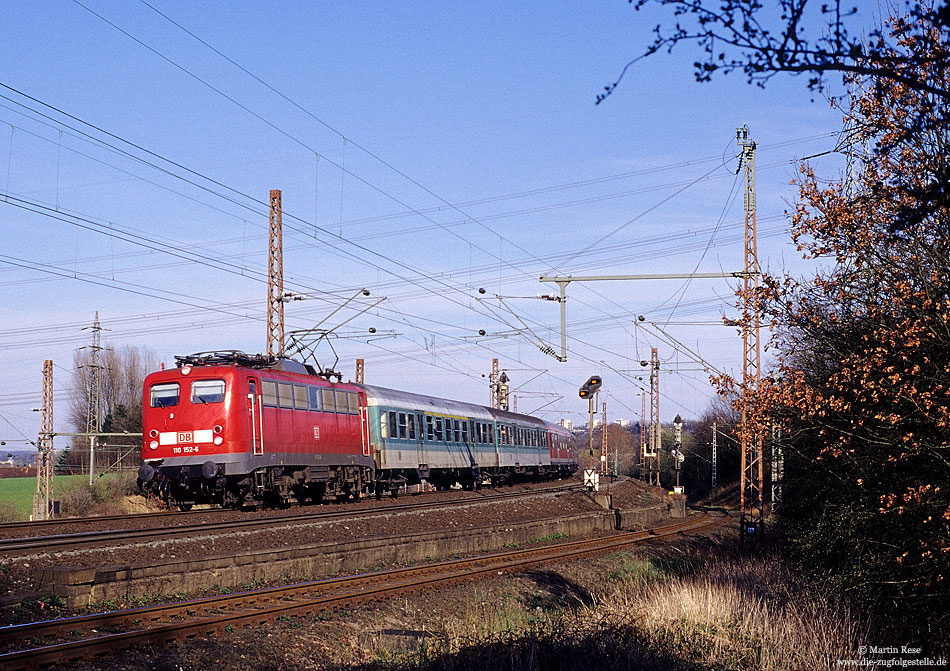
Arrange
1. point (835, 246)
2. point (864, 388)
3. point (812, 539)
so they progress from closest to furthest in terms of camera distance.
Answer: point (864, 388) → point (835, 246) → point (812, 539)

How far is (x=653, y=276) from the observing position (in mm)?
24281

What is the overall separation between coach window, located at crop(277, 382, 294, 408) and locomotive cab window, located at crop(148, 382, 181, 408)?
2.41 m

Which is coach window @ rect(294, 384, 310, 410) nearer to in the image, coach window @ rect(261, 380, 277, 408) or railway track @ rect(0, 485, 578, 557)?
coach window @ rect(261, 380, 277, 408)

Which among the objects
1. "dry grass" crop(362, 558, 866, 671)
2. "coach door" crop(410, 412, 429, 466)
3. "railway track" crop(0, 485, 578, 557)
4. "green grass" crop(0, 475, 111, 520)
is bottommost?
"green grass" crop(0, 475, 111, 520)

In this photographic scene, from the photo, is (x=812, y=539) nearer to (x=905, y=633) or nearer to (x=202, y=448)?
(x=905, y=633)

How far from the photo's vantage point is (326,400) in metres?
25.9

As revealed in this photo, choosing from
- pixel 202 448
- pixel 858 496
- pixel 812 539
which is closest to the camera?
pixel 858 496

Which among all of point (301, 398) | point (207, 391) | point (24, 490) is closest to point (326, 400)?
point (301, 398)

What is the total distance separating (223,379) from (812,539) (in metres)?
12.8

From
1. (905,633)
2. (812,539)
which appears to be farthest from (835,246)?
(812,539)

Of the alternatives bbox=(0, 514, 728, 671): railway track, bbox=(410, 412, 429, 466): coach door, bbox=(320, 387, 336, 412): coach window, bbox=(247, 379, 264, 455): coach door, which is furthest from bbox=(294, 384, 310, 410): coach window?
bbox=(410, 412, 429, 466): coach door

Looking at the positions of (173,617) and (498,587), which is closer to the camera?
(173,617)

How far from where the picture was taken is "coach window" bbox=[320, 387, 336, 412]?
25.6 m

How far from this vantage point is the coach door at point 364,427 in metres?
28.5
